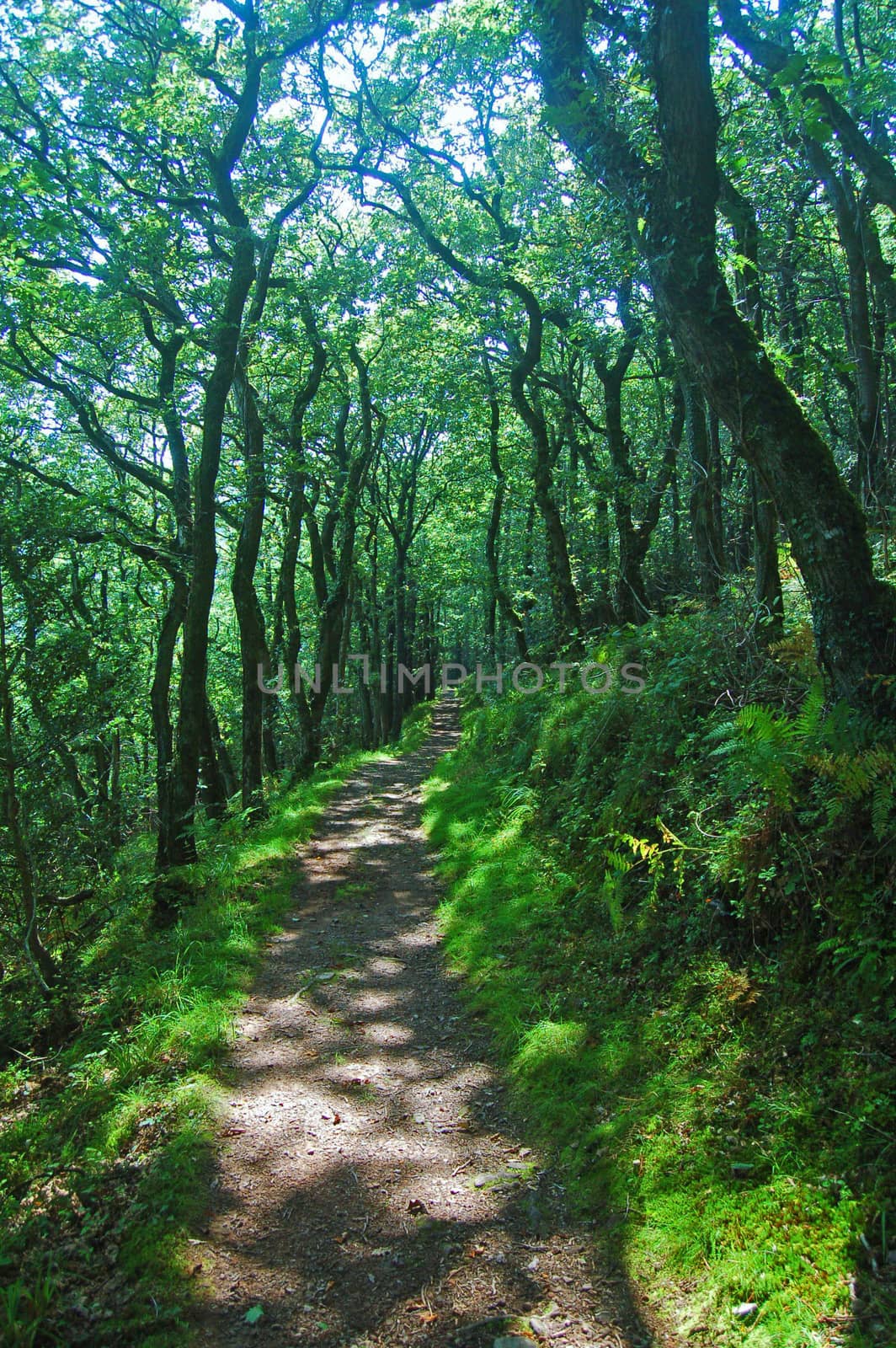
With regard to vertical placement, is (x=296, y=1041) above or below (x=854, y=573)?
below

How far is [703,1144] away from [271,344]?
574 inches

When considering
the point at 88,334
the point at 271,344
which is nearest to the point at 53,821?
the point at 88,334

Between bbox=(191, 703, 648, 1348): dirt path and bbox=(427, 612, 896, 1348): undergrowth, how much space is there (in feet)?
0.90

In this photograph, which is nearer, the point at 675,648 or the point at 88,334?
the point at 675,648

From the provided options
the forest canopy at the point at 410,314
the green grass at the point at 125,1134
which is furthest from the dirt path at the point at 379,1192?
the forest canopy at the point at 410,314

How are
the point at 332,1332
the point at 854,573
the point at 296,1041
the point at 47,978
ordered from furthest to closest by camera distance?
the point at 47,978 → the point at 296,1041 → the point at 854,573 → the point at 332,1332

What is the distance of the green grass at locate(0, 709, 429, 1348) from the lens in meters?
3.15

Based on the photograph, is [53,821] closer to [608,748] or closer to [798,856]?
[608,748]

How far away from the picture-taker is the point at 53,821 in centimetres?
725

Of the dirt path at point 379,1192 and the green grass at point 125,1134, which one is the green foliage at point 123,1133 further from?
the dirt path at point 379,1192

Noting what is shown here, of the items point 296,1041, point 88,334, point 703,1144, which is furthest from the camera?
point 88,334

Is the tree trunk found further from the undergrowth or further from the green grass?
the green grass

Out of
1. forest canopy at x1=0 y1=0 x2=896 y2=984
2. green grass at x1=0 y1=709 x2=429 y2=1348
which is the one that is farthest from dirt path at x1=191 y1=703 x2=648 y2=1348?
forest canopy at x1=0 y1=0 x2=896 y2=984

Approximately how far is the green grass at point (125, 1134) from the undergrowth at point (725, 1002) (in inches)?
71.4
